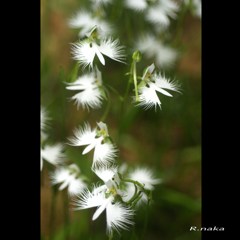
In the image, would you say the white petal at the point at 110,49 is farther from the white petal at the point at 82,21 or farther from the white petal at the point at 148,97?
the white petal at the point at 82,21

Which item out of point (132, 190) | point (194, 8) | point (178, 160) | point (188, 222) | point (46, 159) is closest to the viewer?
point (132, 190)

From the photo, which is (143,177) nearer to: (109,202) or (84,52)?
(109,202)

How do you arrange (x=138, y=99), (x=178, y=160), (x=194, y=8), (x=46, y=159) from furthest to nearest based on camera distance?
(x=178, y=160)
(x=194, y=8)
(x=46, y=159)
(x=138, y=99)

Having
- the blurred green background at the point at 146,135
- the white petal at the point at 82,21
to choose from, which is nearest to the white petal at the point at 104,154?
the blurred green background at the point at 146,135

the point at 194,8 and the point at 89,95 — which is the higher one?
the point at 194,8
